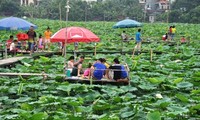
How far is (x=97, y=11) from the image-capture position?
155ft

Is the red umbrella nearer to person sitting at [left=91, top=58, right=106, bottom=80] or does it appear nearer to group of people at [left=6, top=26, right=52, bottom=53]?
person sitting at [left=91, top=58, right=106, bottom=80]

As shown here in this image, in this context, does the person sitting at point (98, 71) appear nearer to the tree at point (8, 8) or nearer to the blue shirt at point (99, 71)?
the blue shirt at point (99, 71)

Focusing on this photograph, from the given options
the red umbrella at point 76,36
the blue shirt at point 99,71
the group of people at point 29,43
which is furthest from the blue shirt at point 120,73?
the group of people at point 29,43

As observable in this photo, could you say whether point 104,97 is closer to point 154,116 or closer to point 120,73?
point 120,73

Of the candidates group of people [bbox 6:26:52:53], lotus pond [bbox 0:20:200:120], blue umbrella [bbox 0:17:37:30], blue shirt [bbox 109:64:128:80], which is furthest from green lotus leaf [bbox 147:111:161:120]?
group of people [bbox 6:26:52:53]

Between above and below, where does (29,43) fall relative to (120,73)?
above

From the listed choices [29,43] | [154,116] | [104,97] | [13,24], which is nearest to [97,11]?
[29,43]

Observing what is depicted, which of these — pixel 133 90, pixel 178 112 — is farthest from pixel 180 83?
pixel 178 112

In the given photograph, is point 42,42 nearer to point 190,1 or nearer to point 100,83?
point 100,83

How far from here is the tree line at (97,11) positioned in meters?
43.5

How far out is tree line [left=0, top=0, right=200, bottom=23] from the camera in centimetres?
4350

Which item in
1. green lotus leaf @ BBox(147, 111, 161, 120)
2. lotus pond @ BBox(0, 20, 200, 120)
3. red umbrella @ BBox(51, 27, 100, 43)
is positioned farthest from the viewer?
red umbrella @ BBox(51, 27, 100, 43)

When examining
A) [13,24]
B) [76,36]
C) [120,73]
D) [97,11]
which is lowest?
[120,73]

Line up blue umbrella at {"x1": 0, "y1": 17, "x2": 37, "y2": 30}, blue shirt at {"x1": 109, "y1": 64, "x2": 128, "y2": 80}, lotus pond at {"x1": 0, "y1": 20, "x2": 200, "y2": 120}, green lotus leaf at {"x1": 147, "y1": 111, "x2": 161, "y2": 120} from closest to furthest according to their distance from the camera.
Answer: green lotus leaf at {"x1": 147, "y1": 111, "x2": 161, "y2": 120}, lotus pond at {"x1": 0, "y1": 20, "x2": 200, "y2": 120}, blue shirt at {"x1": 109, "y1": 64, "x2": 128, "y2": 80}, blue umbrella at {"x1": 0, "y1": 17, "x2": 37, "y2": 30}
